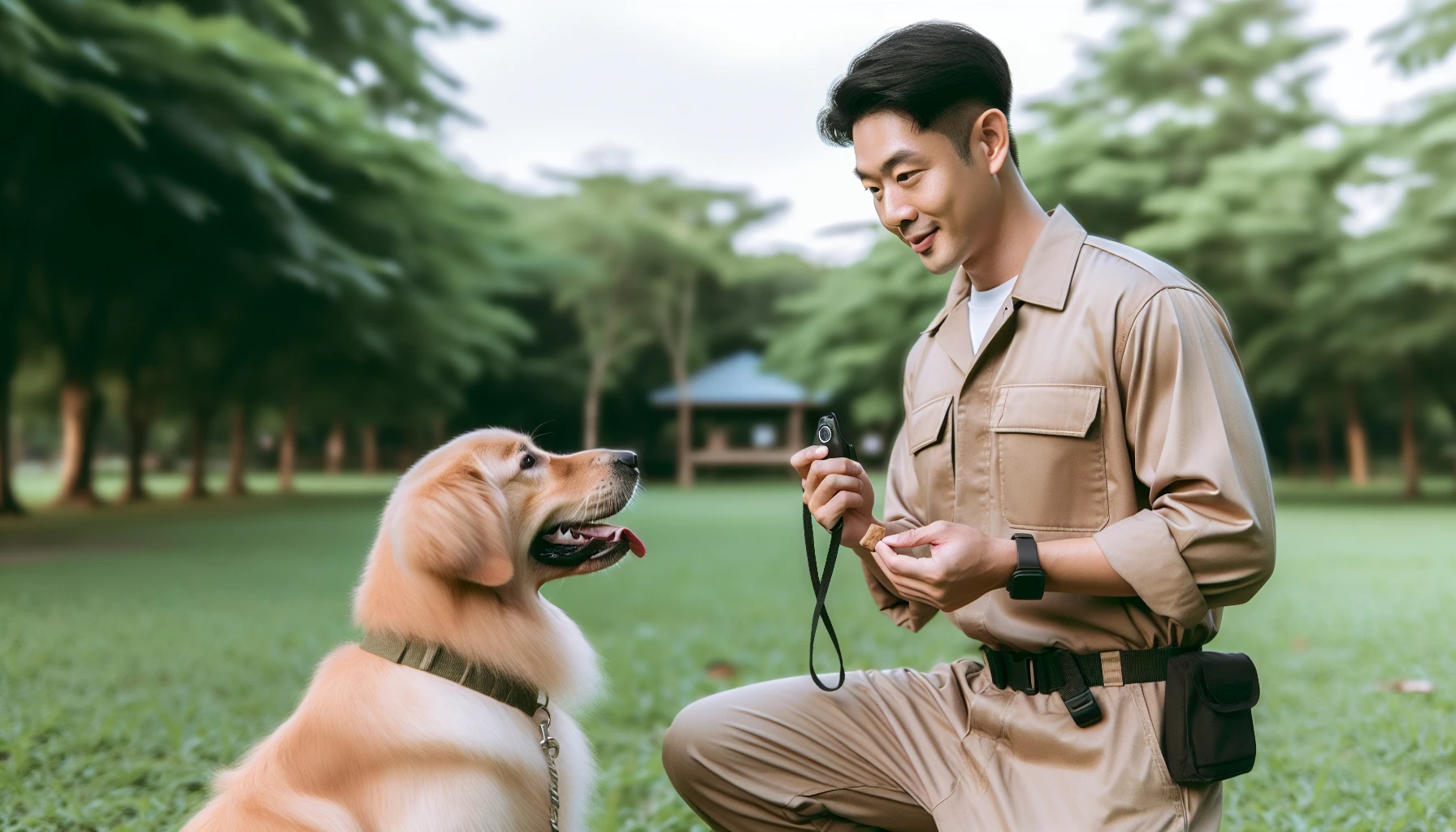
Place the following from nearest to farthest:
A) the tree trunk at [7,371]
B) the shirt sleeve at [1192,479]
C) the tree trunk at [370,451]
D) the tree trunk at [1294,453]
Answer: the shirt sleeve at [1192,479]
the tree trunk at [7,371]
the tree trunk at [1294,453]
the tree trunk at [370,451]

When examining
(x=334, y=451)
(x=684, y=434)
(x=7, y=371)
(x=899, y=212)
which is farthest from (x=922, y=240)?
(x=334, y=451)

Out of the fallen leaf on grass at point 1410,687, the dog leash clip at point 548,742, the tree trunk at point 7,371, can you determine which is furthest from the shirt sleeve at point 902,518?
the tree trunk at point 7,371

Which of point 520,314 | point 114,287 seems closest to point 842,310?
point 520,314

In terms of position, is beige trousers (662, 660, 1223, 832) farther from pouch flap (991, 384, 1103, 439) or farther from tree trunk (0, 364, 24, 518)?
tree trunk (0, 364, 24, 518)

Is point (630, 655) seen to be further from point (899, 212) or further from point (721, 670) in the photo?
point (899, 212)

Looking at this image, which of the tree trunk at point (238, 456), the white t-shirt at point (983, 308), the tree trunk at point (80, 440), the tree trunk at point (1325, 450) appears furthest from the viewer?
the tree trunk at point (1325, 450)

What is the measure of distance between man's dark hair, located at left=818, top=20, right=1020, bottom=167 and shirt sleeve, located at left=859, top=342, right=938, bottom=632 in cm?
73

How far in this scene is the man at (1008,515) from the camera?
80.5 inches

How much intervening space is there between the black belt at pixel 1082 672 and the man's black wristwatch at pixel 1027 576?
0.96ft

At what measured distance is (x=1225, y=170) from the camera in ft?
73.1

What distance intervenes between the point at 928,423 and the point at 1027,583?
0.70 meters

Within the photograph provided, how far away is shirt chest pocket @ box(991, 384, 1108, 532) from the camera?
2.25 m

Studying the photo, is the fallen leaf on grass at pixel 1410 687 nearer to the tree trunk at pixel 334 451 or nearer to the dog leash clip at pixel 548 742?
the dog leash clip at pixel 548 742

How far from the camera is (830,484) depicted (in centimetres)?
237
